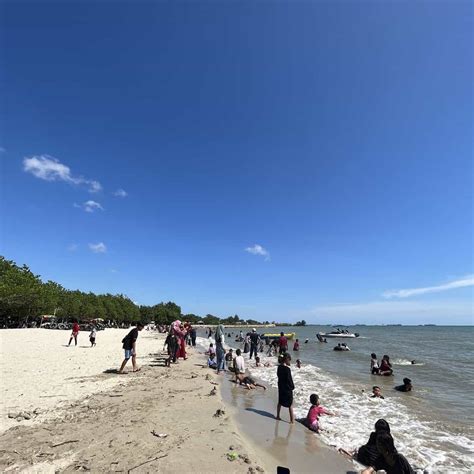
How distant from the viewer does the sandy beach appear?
16.4 ft

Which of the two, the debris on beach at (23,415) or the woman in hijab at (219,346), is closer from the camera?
the debris on beach at (23,415)

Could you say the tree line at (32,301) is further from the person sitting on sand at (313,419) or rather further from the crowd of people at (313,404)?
the person sitting on sand at (313,419)

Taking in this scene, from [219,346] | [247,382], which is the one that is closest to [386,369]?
[247,382]

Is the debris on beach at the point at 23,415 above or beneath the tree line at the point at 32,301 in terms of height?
beneath

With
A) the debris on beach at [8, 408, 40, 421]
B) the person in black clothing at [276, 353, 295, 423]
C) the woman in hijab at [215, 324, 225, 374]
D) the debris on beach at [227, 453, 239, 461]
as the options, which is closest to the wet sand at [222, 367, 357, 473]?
the person in black clothing at [276, 353, 295, 423]

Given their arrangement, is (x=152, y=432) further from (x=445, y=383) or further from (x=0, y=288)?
(x=0, y=288)

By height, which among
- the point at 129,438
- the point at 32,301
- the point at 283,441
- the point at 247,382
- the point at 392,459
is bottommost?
the point at 283,441

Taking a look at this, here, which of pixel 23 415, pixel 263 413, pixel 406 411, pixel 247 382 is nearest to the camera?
pixel 23 415

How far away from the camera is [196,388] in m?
11.0

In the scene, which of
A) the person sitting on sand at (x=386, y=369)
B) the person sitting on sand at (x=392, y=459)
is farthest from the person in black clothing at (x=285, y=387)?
the person sitting on sand at (x=386, y=369)

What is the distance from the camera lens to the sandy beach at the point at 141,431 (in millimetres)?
5004

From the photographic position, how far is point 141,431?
20.5ft

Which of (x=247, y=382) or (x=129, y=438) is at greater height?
(x=129, y=438)

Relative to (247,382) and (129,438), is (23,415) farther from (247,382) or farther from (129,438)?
(247,382)
